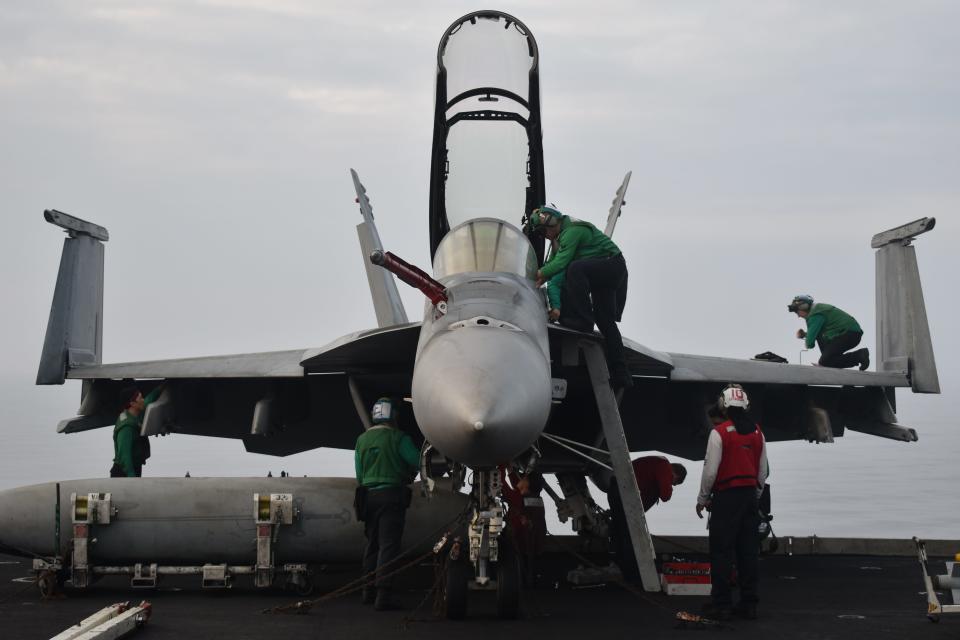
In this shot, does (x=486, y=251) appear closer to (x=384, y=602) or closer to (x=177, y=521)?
(x=384, y=602)

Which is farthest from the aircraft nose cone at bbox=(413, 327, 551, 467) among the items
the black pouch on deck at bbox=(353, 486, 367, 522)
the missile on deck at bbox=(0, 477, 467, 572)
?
the missile on deck at bbox=(0, 477, 467, 572)

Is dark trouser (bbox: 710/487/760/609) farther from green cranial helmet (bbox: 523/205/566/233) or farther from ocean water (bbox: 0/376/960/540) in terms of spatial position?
ocean water (bbox: 0/376/960/540)

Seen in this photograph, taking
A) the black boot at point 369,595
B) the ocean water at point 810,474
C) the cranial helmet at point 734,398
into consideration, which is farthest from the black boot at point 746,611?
the ocean water at point 810,474

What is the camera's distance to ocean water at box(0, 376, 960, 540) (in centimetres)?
2256

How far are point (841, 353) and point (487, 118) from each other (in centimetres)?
479

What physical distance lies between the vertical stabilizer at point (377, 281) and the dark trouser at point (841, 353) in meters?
4.60

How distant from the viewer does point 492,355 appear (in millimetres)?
7398

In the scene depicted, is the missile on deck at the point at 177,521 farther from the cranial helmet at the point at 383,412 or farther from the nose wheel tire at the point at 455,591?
the nose wheel tire at the point at 455,591

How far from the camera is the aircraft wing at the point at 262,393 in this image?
10.5m

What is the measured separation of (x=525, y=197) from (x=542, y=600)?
3.99m

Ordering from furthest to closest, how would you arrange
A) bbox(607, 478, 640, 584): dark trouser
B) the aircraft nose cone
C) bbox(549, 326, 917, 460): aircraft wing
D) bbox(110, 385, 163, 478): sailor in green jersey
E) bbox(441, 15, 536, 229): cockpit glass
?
1. bbox(441, 15, 536, 229): cockpit glass
2. bbox(110, 385, 163, 478): sailor in green jersey
3. bbox(549, 326, 917, 460): aircraft wing
4. bbox(607, 478, 640, 584): dark trouser
5. the aircraft nose cone

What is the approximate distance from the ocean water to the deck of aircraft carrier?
8958 millimetres

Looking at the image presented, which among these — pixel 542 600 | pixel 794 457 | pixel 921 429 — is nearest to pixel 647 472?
pixel 542 600

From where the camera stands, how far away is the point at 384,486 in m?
9.22
